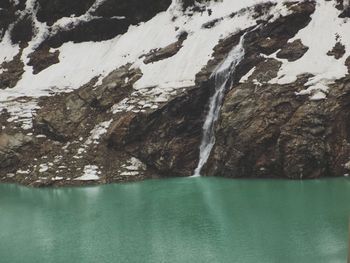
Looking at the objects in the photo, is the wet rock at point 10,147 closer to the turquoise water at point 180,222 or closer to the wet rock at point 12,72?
the turquoise water at point 180,222

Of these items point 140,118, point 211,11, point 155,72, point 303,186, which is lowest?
point 303,186

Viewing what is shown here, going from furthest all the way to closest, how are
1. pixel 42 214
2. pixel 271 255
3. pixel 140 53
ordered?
pixel 140 53, pixel 42 214, pixel 271 255

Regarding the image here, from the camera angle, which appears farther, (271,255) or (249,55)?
(249,55)

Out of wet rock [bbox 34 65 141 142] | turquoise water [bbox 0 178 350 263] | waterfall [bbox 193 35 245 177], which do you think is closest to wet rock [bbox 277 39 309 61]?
waterfall [bbox 193 35 245 177]

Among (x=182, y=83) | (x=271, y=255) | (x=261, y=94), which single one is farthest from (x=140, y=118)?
(x=271, y=255)

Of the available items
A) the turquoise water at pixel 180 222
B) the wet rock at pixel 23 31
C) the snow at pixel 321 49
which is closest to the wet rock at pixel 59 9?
the wet rock at pixel 23 31

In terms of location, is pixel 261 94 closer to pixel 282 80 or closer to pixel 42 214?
pixel 282 80

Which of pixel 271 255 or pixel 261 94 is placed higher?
pixel 261 94
